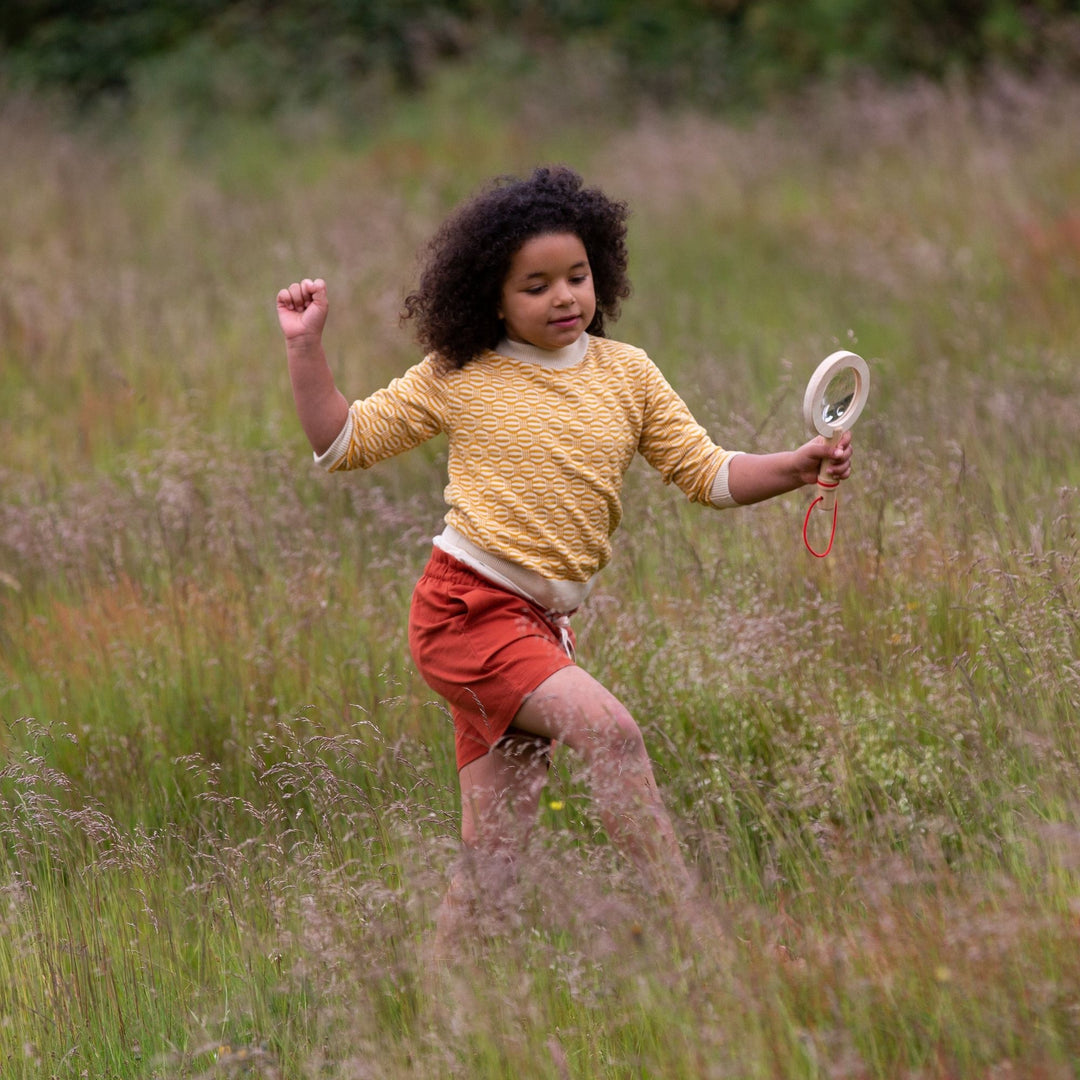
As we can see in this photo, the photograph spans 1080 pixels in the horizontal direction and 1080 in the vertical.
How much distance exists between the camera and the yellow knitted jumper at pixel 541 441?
310 cm

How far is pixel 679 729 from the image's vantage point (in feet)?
12.3

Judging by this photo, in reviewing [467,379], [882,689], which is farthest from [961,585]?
[467,379]

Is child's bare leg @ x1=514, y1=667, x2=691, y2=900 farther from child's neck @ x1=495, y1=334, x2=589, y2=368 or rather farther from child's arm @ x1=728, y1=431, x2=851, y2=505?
child's neck @ x1=495, y1=334, x2=589, y2=368

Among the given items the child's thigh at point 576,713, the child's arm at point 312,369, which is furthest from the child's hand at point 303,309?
the child's thigh at point 576,713

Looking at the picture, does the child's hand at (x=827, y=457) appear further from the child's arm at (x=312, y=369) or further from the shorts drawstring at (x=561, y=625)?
the child's arm at (x=312, y=369)

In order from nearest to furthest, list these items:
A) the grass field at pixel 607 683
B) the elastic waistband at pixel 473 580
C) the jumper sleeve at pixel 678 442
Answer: the grass field at pixel 607 683 → the elastic waistband at pixel 473 580 → the jumper sleeve at pixel 678 442

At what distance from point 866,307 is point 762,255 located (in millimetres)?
1680

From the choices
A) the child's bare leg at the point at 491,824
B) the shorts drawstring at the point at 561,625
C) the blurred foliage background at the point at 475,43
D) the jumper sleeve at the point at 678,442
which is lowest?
the child's bare leg at the point at 491,824

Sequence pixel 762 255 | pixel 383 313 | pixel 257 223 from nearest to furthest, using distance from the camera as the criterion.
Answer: pixel 383 313 → pixel 762 255 → pixel 257 223

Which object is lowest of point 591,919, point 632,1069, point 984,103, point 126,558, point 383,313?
point 632,1069

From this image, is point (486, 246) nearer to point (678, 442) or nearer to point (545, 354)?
point (545, 354)

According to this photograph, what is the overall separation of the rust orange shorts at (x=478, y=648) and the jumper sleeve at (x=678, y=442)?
1.44 ft

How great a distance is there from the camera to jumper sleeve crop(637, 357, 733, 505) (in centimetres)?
323

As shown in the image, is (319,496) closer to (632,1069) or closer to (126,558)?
(126,558)
